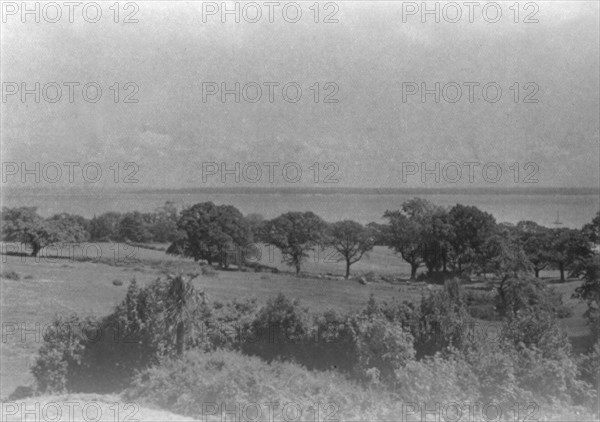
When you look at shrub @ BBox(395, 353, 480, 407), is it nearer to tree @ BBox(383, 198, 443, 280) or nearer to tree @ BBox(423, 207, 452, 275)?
tree @ BBox(423, 207, 452, 275)

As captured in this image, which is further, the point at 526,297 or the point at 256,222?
the point at 256,222

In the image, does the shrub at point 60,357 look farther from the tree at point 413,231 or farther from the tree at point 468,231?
the tree at point 468,231

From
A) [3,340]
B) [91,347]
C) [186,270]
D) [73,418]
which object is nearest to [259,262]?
[186,270]

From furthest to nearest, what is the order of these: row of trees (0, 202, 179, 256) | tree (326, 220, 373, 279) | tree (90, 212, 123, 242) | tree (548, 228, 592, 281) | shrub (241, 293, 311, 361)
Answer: tree (90, 212, 123, 242), row of trees (0, 202, 179, 256), tree (326, 220, 373, 279), tree (548, 228, 592, 281), shrub (241, 293, 311, 361)

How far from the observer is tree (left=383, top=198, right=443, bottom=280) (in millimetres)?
21234

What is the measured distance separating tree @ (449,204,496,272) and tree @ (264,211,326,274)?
4.61 metres

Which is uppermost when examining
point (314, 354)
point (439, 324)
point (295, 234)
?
point (295, 234)

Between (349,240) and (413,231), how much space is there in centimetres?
230

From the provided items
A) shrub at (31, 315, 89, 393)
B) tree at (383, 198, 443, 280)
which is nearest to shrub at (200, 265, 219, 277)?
shrub at (31, 315, 89, 393)

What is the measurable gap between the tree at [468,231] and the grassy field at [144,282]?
6.24 feet

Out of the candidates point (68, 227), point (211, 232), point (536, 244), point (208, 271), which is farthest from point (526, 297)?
point (68, 227)

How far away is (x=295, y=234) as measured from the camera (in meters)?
21.5

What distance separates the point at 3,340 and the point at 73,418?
659 cm

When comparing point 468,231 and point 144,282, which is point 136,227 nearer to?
point 144,282
